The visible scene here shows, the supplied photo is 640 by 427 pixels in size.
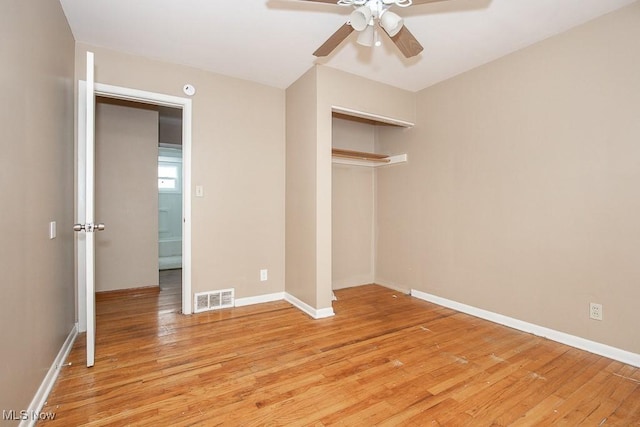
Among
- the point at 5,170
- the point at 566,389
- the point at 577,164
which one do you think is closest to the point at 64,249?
the point at 5,170

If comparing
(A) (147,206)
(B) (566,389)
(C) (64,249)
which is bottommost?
(B) (566,389)

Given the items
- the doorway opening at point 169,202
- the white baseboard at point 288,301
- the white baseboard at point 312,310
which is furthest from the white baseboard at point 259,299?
the doorway opening at point 169,202

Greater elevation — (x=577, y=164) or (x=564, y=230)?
(x=577, y=164)

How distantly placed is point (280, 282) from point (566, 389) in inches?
106

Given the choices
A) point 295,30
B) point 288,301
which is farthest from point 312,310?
point 295,30

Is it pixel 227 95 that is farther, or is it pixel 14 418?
pixel 227 95

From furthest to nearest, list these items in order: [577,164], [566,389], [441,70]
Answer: [441,70]
[577,164]
[566,389]

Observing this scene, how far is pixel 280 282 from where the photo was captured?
362 centimetres

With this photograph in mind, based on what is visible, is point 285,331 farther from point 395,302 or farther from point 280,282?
point 395,302

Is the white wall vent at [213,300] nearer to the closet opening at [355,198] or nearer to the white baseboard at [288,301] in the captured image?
the white baseboard at [288,301]

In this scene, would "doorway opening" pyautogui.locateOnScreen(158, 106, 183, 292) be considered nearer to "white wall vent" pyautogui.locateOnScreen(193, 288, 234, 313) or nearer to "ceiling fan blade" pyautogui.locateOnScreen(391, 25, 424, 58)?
"white wall vent" pyautogui.locateOnScreen(193, 288, 234, 313)

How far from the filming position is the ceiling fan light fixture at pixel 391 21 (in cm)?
179

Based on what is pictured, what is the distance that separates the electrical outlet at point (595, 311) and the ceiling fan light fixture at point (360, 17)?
2673 millimetres

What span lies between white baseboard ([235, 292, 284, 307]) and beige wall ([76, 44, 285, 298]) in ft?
0.19
